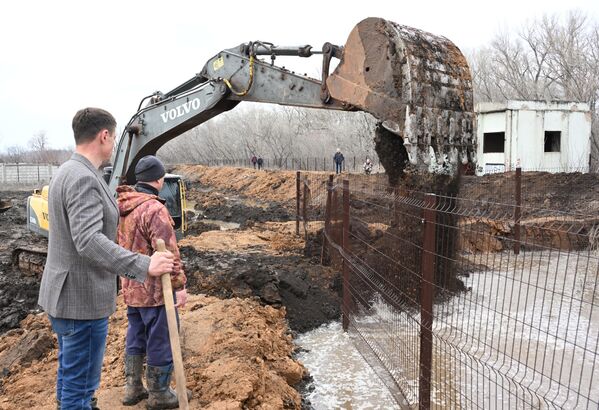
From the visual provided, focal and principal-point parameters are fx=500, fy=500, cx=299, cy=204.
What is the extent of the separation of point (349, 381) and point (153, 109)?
511cm

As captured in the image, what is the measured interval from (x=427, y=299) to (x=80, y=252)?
245 cm

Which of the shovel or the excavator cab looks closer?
the shovel

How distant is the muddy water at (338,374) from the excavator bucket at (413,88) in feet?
7.43

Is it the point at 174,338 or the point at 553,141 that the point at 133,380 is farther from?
the point at 553,141

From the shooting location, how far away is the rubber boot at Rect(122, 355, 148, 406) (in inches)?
149

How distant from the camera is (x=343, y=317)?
258 inches

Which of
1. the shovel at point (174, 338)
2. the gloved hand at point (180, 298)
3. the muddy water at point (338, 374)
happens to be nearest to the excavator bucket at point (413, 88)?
the muddy water at point (338, 374)

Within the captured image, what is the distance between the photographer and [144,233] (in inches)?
141

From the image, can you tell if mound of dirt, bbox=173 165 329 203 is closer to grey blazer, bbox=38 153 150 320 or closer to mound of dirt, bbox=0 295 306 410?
mound of dirt, bbox=0 295 306 410

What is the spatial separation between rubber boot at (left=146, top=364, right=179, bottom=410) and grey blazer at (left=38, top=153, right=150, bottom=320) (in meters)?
0.96

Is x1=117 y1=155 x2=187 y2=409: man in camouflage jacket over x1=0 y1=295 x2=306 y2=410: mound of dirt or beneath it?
over

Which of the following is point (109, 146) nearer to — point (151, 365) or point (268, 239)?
point (151, 365)

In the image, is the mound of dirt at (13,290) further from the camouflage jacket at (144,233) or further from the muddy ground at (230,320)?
the camouflage jacket at (144,233)

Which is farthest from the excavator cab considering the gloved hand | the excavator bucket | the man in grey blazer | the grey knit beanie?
the man in grey blazer
